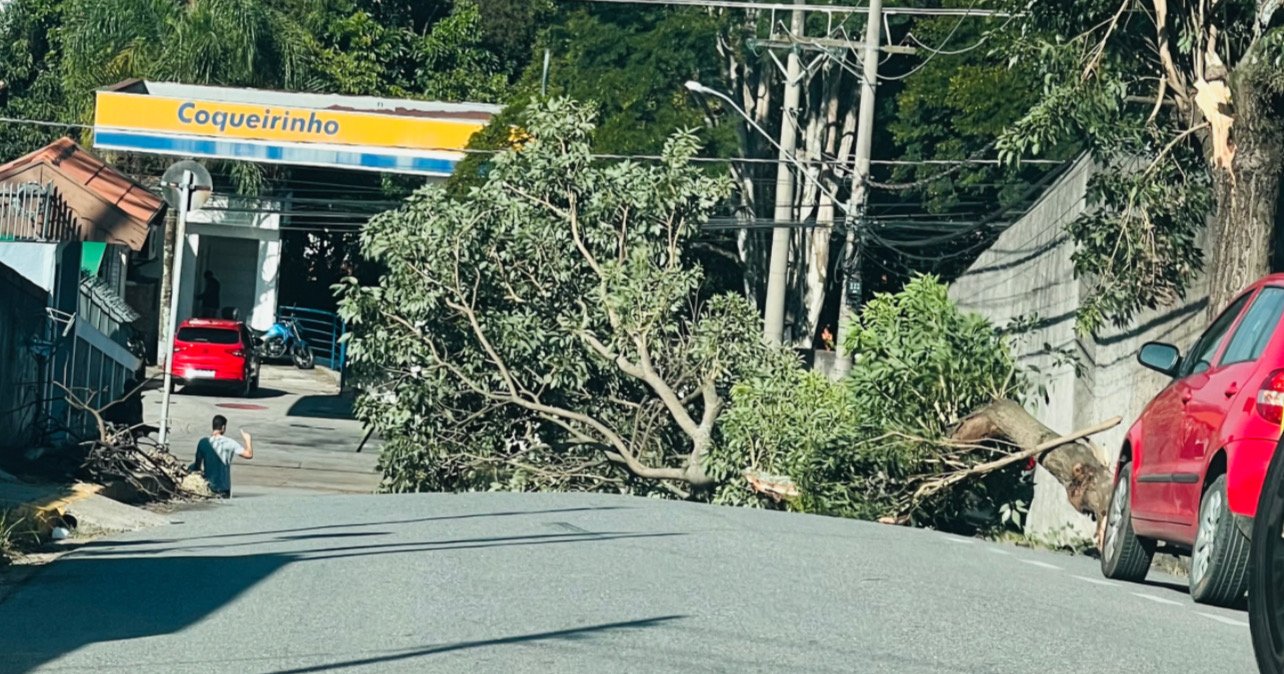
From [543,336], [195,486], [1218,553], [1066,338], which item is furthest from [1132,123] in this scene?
[195,486]

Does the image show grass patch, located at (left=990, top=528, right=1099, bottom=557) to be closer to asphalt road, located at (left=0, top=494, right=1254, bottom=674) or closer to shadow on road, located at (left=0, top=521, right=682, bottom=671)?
asphalt road, located at (left=0, top=494, right=1254, bottom=674)

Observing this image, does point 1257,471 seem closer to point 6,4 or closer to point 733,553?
point 733,553

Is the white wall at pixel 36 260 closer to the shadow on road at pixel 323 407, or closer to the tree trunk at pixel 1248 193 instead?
the tree trunk at pixel 1248 193

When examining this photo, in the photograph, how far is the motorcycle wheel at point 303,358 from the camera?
48406 mm

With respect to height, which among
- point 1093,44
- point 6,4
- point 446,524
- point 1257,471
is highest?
point 6,4

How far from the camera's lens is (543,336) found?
23203mm

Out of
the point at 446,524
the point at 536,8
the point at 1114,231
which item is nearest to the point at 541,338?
the point at 1114,231

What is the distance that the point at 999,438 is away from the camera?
18172mm

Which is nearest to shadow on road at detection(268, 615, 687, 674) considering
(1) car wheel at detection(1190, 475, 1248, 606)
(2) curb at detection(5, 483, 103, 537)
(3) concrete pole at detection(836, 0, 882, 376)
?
(1) car wheel at detection(1190, 475, 1248, 606)

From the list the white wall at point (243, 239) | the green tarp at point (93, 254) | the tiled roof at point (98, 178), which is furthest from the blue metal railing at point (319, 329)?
the green tarp at point (93, 254)

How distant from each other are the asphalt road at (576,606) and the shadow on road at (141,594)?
2 centimetres

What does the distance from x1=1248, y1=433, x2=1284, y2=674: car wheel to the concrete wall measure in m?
12.3

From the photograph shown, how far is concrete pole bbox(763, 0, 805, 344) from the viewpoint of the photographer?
3391 centimetres

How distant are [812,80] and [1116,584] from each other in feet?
99.0
